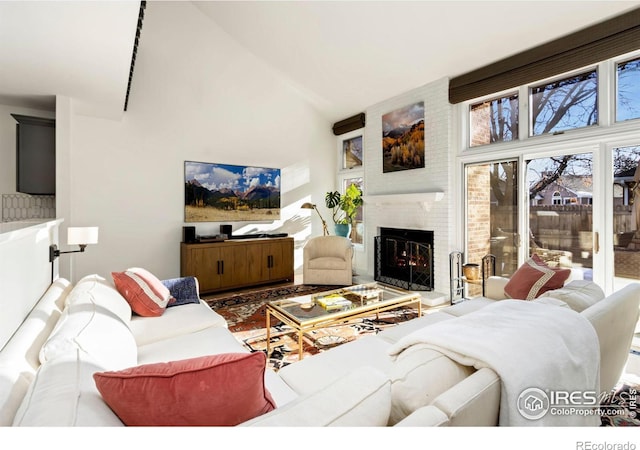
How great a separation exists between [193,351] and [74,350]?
75 cm

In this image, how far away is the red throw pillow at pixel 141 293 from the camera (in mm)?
2361

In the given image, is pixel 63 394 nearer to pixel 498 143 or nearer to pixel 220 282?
pixel 220 282

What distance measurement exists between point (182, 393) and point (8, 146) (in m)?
4.66

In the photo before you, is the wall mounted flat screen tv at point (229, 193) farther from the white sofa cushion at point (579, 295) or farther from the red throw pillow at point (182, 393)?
the white sofa cushion at point (579, 295)

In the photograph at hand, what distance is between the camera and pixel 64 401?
85 centimetres

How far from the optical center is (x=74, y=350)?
116cm

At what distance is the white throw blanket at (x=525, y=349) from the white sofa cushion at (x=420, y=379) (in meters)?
0.04

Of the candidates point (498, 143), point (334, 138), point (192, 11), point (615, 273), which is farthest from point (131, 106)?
point (615, 273)

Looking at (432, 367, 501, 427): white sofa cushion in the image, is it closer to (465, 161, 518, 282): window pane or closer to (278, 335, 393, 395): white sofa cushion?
(278, 335, 393, 395): white sofa cushion

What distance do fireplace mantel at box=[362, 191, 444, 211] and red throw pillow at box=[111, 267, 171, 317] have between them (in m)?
3.55

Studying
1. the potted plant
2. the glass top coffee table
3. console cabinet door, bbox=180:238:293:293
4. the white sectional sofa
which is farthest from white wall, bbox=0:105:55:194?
the potted plant

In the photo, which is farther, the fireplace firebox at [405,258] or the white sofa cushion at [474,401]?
the fireplace firebox at [405,258]

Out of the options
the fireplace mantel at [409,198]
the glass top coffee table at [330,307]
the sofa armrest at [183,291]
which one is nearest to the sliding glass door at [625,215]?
the fireplace mantel at [409,198]

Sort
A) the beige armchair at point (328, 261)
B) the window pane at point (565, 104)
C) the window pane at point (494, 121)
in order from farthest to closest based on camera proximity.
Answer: the beige armchair at point (328, 261) < the window pane at point (494, 121) < the window pane at point (565, 104)
